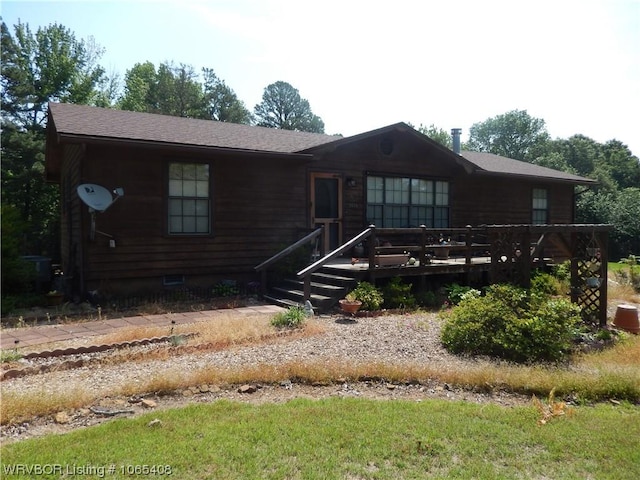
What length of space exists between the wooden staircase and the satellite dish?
3839 mm

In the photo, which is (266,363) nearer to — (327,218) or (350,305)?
(350,305)

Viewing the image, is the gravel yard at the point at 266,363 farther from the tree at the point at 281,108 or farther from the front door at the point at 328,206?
the tree at the point at 281,108

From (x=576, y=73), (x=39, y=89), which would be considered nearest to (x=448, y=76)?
(x=576, y=73)

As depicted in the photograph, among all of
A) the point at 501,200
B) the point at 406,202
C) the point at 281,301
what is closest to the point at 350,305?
the point at 281,301

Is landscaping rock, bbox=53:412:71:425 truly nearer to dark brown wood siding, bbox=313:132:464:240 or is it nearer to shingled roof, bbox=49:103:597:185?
shingled roof, bbox=49:103:597:185

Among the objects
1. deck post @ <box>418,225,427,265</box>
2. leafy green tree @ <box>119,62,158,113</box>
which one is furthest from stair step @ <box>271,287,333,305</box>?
leafy green tree @ <box>119,62,158,113</box>

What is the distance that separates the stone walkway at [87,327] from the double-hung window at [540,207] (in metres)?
12.4

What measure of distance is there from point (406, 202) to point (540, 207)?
7.02 m

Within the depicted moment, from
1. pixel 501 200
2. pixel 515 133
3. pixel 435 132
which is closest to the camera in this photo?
pixel 501 200

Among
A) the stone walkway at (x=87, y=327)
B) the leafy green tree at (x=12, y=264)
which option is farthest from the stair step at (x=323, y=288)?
the leafy green tree at (x=12, y=264)

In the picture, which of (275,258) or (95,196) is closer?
(95,196)

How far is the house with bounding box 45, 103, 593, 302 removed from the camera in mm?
9664

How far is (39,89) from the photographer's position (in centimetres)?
2420

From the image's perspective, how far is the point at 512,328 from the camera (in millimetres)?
6363
